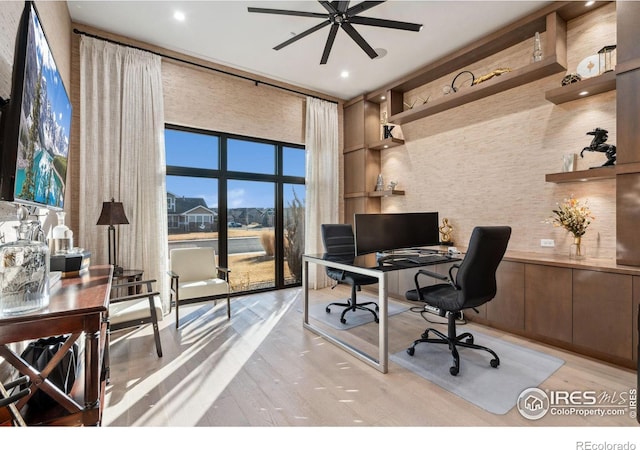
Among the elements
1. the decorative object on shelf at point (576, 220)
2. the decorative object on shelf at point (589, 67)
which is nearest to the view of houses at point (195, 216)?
the decorative object on shelf at point (576, 220)

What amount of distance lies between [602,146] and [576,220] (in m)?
0.73

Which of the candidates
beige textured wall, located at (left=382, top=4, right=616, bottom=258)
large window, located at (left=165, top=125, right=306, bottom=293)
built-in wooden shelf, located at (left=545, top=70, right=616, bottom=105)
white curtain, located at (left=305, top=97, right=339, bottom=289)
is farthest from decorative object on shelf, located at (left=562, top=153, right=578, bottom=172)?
large window, located at (left=165, top=125, right=306, bottom=293)

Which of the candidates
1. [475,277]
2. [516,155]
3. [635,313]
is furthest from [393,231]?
[635,313]

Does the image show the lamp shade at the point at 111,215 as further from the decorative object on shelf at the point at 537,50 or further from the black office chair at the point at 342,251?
the decorative object on shelf at the point at 537,50

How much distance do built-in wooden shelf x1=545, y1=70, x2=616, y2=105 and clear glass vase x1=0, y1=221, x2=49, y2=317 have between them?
167 inches

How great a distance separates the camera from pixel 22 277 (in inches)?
48.9

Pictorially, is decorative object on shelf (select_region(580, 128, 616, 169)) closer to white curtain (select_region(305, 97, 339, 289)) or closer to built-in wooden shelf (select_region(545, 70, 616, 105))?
built-in wooden shelf (select_region(545, 70, 616, 105))

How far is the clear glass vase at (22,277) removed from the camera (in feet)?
3.96

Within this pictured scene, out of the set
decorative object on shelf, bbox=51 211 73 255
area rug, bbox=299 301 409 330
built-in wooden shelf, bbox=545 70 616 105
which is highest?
built-in wooden shelf, bbox=545 70 616 105

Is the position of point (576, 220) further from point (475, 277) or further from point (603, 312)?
point (475, 277)

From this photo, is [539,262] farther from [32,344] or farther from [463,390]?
[32,344]

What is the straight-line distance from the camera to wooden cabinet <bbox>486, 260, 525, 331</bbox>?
2.98 m

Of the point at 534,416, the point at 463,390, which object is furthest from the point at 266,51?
the point at 534,416

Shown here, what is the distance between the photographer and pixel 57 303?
1.38 meters
